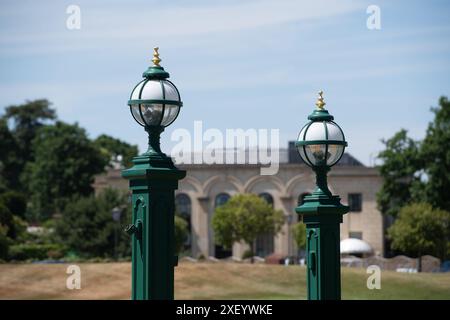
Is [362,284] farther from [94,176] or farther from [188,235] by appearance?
[94,176]

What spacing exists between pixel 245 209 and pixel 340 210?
2389 inches

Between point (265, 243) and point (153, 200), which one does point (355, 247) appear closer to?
point (265, 243)

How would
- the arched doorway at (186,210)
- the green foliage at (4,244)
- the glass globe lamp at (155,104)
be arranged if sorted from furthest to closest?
the arched doorway at (186,210) < the green foliage at (4,244) < the glass globe lamp at (155,104)

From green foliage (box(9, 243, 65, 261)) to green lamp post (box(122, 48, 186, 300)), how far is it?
5059 centimetres

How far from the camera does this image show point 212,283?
50.5m

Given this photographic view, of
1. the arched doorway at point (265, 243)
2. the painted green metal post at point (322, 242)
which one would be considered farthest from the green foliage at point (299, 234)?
the painted green metal post at point (322, 242)

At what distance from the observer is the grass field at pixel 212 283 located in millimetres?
46562

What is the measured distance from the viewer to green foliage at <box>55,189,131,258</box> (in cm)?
7075

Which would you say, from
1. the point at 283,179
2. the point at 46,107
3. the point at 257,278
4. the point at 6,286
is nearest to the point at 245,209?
the point at 283,179

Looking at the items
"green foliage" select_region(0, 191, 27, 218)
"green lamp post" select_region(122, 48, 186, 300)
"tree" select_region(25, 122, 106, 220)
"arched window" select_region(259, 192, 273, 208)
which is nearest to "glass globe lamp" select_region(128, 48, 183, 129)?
"green lamp post" select_region(122, 48, 186, 300)

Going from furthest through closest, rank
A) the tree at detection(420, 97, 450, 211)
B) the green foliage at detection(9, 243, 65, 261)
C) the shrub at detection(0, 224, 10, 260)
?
the tree at detection(420, 97, 450, 211) < the green foliage at detection(9, 243, 65, 261) < the shrub at detection(0, 224, 10, 260)

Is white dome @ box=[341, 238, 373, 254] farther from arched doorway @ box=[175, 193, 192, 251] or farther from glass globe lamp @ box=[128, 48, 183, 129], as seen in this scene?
glass globe lamp @ box=[128, 48, 183, 129]

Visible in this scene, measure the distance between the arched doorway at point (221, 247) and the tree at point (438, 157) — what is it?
1797cm

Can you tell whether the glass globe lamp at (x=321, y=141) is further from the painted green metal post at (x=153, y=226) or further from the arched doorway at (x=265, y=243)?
the arched doorway at (x=265, y=243)
